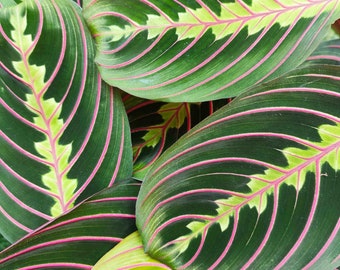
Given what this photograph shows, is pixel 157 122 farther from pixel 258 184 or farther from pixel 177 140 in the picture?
pixel 258 184

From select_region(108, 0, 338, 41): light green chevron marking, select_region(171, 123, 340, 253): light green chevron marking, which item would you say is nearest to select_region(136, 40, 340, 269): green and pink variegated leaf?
select_region(171, 123, 340, 253): light green chevron marking

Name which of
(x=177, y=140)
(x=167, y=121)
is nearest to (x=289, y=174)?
(x=177, y=140)

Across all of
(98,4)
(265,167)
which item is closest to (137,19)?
(98,4)

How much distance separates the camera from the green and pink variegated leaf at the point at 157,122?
34.3 inches

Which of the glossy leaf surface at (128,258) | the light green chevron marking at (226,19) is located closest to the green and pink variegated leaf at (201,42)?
the light green chevron marking at (226,19)

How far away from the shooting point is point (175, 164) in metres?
0.70

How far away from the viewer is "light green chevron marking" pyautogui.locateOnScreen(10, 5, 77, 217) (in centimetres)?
74

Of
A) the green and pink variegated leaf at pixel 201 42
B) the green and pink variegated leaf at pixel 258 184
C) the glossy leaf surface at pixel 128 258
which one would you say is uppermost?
the green and pink variegated leaf at pixel 201 42

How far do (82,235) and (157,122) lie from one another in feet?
0.89

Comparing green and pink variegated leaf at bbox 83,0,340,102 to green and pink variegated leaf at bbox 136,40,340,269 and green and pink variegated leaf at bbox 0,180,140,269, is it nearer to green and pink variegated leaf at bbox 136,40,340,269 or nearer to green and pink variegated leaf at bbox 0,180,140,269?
green and pink variegated leaf at bbox 136,40,340,269

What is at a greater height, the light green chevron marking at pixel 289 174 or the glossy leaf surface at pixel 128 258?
the light green chevron marking at pixel 289 174

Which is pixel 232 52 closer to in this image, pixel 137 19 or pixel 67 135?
pixel 137 19

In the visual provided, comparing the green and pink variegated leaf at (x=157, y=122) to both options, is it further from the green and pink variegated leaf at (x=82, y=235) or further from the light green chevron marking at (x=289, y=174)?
the light green chevron marking at (x=289, y=174)

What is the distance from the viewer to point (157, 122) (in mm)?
888
